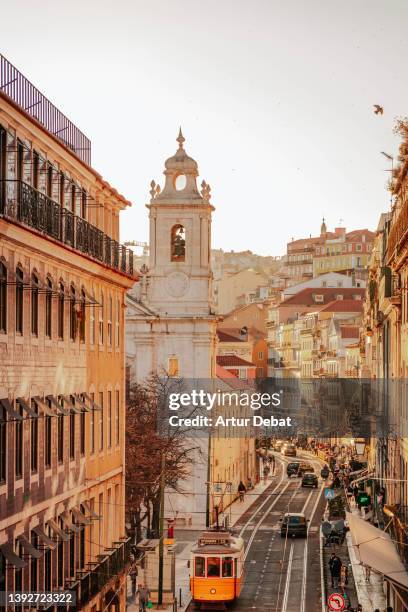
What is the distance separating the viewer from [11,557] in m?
27.6

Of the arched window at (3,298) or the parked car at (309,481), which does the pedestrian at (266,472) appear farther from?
the arched window at (3,298)

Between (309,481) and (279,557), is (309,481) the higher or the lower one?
the higher one

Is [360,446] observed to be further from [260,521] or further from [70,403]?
[70,403]

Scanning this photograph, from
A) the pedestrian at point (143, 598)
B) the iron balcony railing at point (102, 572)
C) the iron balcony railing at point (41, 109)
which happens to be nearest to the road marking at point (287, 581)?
the pedestrian at point (143, 598)

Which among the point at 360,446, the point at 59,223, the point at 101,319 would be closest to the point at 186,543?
the point at 360,446

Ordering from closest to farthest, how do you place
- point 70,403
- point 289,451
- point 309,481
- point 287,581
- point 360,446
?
point 70,403, point 287,581, point 360,446, point 309,481, point 289,451

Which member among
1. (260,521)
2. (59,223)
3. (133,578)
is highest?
(59,223)

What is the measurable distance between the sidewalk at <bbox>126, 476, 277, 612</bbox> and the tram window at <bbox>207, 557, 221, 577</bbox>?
1423mm

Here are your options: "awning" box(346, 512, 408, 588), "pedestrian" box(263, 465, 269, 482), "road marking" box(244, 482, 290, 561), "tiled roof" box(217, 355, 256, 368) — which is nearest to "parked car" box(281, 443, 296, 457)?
"tiled roof" box(217, 355, 256, 368)

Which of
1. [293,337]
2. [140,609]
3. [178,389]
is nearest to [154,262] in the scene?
[178,389]

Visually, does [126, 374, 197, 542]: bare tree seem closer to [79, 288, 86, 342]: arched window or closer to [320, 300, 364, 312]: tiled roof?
[79, 288, 86, 342]: arched window

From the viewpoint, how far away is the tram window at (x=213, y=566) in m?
49.9

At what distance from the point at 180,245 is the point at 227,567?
121ft

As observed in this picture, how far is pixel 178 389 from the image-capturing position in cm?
8081
